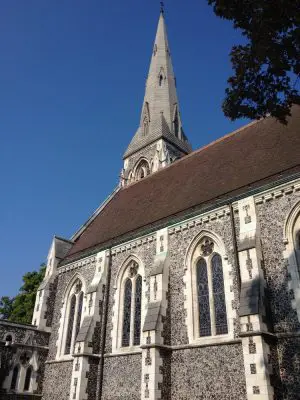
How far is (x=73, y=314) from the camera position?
56.5 feet

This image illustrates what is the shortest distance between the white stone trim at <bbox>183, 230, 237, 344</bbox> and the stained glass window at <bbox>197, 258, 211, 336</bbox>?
0.14 m

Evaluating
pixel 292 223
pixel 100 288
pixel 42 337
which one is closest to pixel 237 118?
pixel 292 223

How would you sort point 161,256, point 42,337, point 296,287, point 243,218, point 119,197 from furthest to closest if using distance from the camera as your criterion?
point 119,197, point 42,337, point 161,256, point 243,218, point 296,287

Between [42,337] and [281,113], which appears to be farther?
[42,337]

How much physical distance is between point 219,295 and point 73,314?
27.0 feet

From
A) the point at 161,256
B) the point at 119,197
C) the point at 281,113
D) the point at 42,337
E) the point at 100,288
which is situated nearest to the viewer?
the point at 281,113

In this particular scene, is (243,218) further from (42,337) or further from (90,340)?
(42,337)

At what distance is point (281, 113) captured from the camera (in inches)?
316

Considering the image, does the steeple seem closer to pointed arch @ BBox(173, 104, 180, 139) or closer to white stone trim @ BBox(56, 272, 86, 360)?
pointed arch @ BBox(173, 104, 180, 139)

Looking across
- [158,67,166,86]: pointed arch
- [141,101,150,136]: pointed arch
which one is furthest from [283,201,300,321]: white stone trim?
[158,67,166,86]: pointed arch

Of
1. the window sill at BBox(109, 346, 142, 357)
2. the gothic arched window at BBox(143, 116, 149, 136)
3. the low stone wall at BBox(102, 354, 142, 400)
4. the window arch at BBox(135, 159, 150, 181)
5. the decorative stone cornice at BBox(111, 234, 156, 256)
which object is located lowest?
the low stone wall at BBox(102, 354, 142, 400)

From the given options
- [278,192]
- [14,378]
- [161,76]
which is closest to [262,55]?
[278,192]

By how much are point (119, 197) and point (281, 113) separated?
15403mm

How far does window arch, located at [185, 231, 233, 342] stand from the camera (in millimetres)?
11477
